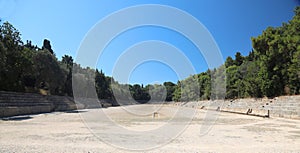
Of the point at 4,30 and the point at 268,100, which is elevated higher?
the point at 4,30

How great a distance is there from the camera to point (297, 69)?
26.4m

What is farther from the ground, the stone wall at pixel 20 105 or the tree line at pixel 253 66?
the tree line at pixel 253 66

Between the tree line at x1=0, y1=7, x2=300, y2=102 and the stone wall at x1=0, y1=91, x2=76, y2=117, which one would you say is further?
the tree line at x1=0, y1=7, x2=300, y2=102

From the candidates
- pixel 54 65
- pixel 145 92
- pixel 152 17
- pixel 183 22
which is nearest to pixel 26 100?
pixel 54 65

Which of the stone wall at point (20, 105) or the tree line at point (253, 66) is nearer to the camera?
the stone wall at point (20, 105)

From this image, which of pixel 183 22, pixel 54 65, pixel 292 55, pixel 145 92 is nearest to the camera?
pixel 183 22

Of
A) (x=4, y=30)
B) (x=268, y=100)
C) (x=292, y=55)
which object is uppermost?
(x=4, y=30)

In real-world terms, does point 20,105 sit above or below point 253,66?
below

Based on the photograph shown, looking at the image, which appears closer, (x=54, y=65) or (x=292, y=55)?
(x=292, y=55)

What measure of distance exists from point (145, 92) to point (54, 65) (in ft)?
344

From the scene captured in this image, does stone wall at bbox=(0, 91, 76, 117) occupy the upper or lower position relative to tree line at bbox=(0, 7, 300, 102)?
lower

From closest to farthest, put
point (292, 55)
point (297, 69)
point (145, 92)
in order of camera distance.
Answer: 1. point (297, 69)
2. point (292, 55)
3. point (145, 92)

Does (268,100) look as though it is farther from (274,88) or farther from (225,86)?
(225,86)

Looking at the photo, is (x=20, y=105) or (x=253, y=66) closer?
(x=20, y=105)
